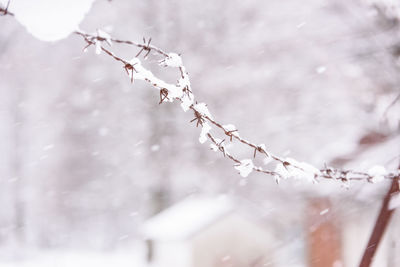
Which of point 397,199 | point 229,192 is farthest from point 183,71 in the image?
point 229,192

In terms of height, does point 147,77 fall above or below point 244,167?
above

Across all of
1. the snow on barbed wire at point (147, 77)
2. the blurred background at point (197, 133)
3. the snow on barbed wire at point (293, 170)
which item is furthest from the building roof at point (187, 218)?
the snow on barbed wire at point (147, 77)

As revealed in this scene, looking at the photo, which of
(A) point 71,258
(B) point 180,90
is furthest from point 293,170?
(A) point 71,258

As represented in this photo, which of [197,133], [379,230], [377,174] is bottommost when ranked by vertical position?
[379,230]

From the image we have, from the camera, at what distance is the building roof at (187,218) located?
9023mm

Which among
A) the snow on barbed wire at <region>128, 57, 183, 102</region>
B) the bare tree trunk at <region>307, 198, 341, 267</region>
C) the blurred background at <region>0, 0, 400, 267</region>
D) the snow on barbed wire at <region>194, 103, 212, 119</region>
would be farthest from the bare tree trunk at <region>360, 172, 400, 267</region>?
the bare tree trunk at <region>307, 198, 341, 267</region>

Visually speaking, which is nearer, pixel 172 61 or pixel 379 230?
pixel 172 61

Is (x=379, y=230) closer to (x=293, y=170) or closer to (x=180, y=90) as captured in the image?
(x=293, y=170)

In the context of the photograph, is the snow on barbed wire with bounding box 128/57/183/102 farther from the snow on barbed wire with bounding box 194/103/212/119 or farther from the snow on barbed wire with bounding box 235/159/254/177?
the snow on barbed wire with bounding box 235/159/254/177

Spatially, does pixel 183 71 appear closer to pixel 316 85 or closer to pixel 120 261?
pixel 316 85

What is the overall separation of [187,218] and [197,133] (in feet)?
11.1

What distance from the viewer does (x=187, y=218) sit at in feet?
31.5

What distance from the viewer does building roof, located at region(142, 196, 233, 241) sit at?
9023mm

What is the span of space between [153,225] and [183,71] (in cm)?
912
